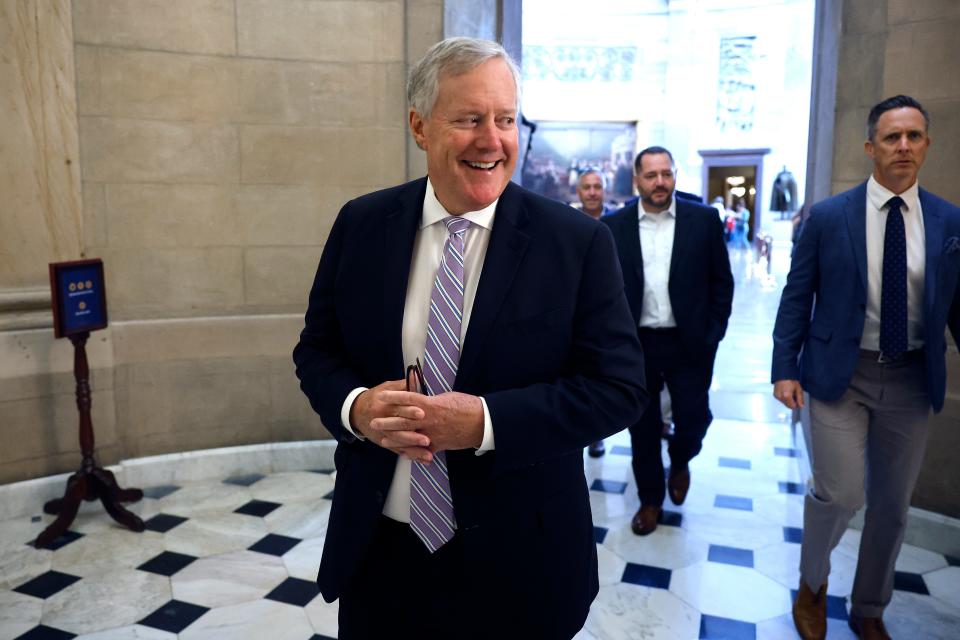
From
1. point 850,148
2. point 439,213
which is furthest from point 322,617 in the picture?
point 850,148

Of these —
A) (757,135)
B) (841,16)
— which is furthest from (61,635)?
(757,135)

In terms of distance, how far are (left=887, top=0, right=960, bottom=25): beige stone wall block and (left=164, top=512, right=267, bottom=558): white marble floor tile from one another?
4347mm

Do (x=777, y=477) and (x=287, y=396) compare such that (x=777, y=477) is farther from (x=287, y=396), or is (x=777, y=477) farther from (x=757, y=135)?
(x=757, y=135)

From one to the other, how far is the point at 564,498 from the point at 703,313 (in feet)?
9.22

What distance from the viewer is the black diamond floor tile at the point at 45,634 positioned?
128 inches

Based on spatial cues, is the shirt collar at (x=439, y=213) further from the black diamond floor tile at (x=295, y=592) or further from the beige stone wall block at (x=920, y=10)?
the beige stone wall block at (x=920, y=10)

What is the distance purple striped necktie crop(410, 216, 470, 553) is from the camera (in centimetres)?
161

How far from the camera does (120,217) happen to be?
4.78m

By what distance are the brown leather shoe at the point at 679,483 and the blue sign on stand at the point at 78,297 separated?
3.40 m

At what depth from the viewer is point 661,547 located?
4.14 m

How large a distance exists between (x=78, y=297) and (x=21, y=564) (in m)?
1.40

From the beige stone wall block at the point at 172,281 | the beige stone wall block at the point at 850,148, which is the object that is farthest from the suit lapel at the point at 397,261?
the beige stone wall block at the point at 172,281

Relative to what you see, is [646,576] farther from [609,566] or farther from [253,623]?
[253,623]

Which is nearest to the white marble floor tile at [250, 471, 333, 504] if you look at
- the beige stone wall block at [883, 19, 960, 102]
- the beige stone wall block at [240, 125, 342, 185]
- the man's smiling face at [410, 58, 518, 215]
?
the beige stone wall block at [240, 125, 342, 185]
